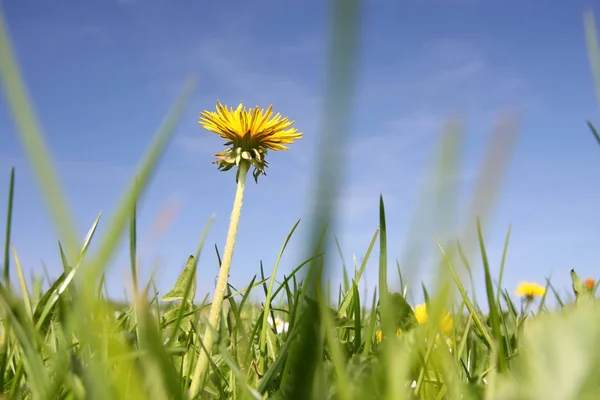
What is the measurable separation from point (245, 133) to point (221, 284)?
18.2 inches

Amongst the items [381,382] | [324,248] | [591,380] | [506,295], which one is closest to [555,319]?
[591,380]

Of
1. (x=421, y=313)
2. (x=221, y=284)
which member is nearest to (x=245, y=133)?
(x=221, y=284)

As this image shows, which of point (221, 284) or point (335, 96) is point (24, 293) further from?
point (335, 96)

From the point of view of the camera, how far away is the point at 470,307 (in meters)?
1.18

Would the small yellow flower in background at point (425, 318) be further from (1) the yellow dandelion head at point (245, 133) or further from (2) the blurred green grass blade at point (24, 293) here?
(2) the blurred green grass blade at point (24, 293)

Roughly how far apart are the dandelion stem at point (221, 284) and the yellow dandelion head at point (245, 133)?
35mm

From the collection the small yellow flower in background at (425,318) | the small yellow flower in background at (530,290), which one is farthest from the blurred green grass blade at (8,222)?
the small yellow flower in background at (530,290)

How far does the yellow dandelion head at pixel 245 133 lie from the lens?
1480mm

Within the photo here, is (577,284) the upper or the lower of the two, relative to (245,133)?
lower

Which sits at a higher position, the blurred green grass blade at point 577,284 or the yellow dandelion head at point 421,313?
the blurred green grass blade at point 577,284

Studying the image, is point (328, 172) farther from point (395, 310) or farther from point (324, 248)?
point (395, 310)

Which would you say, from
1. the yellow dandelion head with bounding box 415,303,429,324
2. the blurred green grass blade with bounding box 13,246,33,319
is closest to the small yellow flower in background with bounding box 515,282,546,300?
the yellow dandelion head with bounding box 415,303,429,324

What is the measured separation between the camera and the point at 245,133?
1480 millimetres

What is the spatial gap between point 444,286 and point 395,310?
86 cm
